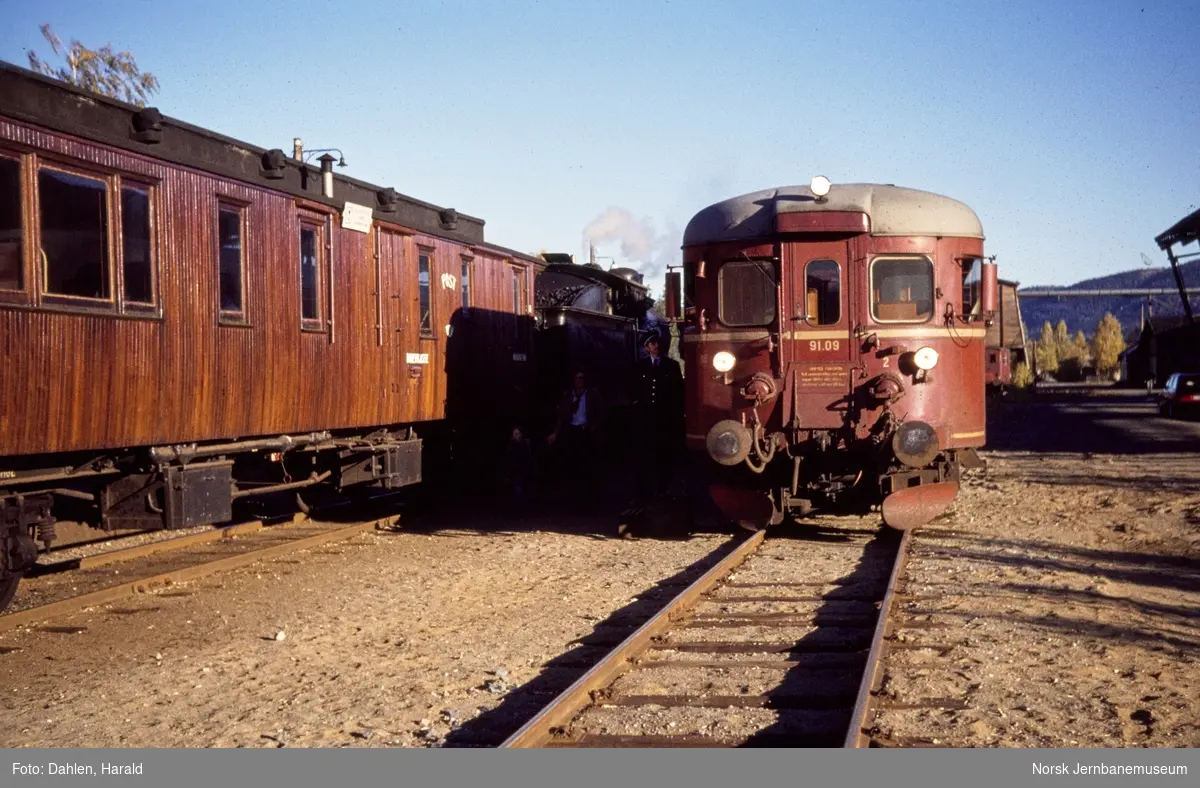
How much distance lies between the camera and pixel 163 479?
9.41 m

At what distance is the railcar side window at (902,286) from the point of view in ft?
37.8

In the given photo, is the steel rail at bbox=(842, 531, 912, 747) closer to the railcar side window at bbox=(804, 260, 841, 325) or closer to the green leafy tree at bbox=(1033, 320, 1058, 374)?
the railcar side window at bbox=(804, 260, 841, 325)

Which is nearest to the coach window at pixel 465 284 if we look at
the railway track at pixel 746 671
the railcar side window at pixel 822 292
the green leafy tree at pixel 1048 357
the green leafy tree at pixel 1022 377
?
the railcar side window at pixel 822 292

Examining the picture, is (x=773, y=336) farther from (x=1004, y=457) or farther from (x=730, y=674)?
(x=1004, y=457)

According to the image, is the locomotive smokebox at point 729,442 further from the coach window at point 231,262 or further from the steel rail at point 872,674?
the coach window at point 231,262

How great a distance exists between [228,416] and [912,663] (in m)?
6.06

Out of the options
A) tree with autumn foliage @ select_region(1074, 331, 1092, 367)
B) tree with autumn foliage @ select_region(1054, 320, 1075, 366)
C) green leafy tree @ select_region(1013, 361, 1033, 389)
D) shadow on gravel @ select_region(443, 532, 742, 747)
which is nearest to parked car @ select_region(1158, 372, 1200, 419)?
green leafy tree @ select_region(1013, 361, 1033, 389)

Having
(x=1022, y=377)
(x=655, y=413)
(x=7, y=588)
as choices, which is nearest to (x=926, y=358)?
(x=655, y=413)

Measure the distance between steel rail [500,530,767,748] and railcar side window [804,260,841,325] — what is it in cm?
297

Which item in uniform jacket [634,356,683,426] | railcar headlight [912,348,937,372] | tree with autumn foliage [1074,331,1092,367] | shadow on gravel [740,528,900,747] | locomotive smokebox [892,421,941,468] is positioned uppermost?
tree with autumn foliage [1074,331,1092,367]

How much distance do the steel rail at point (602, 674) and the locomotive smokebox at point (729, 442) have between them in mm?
1510

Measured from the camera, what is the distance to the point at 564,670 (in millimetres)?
6797

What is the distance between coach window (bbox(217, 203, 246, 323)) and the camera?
10.1 m

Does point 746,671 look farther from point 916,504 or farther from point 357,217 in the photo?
point 357,217
